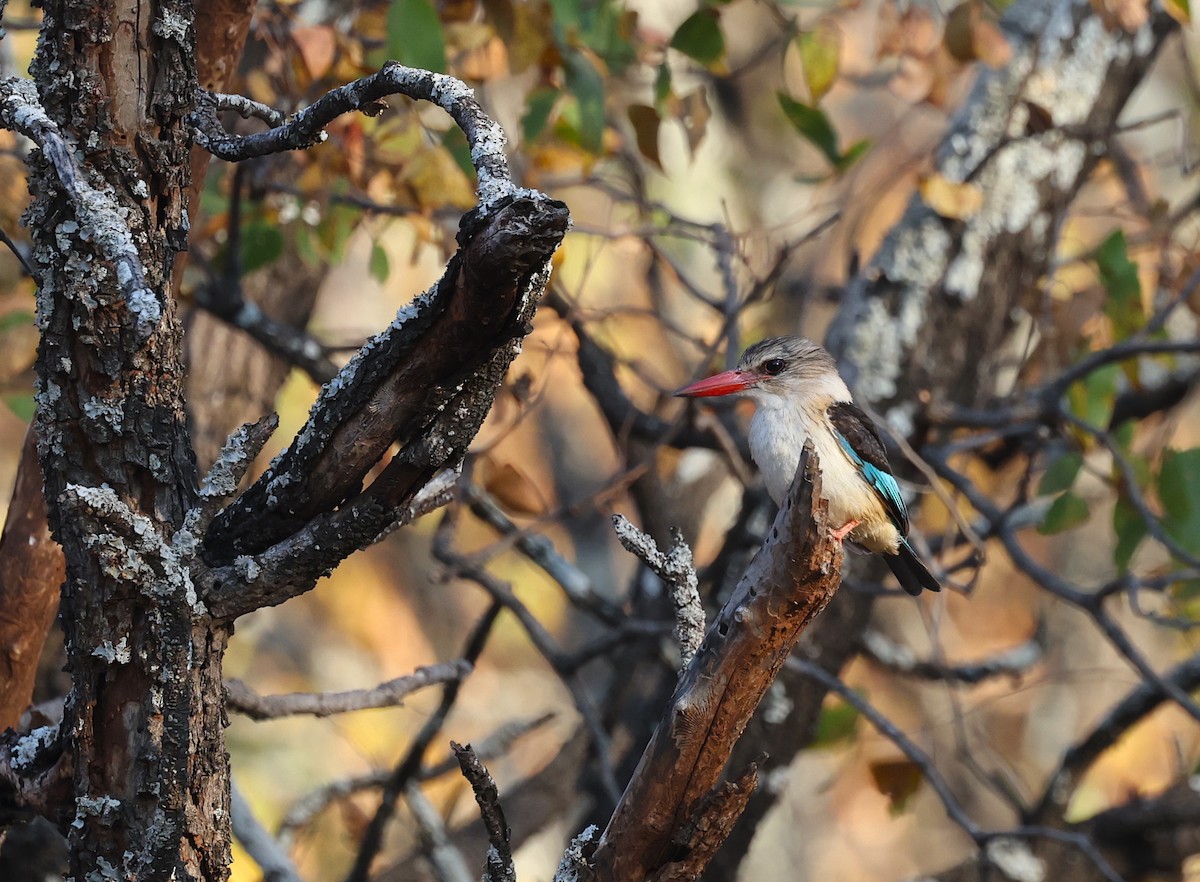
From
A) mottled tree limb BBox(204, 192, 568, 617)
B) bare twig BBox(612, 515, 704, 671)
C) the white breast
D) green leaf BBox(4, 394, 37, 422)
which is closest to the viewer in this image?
mottled tree limb BBox(204, 192, 568, 617)

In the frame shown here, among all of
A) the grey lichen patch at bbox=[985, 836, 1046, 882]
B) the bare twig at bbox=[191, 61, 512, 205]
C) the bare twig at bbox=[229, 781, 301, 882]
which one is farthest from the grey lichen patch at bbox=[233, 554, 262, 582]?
the grey lichen patch at bbox=[985, 836, 1046, 882]

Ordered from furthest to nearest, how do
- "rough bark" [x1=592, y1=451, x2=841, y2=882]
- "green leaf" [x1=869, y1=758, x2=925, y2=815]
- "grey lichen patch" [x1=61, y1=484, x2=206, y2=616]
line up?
"green leaf" [x1=869, y1=758, x2=925, y2=815] → "rough bark" [x1=592, y1=451, x2=841, y2=882] → "grey lichen patch" [x1=61, y1=484, x2=206, y2=616]

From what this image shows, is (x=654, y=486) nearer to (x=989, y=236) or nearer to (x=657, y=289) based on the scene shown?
(x=989, y=236)

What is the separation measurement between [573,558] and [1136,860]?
15.5 ft

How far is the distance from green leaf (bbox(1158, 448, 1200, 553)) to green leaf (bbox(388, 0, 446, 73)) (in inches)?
78.3

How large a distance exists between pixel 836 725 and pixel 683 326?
186 inches

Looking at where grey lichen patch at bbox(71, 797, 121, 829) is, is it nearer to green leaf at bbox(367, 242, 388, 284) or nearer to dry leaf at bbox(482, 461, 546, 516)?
dry leaf at bbox(482, 461, 546, 516)

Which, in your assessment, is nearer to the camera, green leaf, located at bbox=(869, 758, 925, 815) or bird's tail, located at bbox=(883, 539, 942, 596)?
bird's tail, located at bbox=(883, 539, 942, 596)

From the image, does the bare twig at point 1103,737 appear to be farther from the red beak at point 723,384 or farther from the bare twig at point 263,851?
the bare twig at point 263,851

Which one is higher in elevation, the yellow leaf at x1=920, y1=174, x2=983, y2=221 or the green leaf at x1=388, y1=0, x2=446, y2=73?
the yellow leaf at x1=920, y1=174, x2=983, y2=221

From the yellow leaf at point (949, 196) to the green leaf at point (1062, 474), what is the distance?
749 millimetres

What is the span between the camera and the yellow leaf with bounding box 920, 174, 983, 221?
3.59m

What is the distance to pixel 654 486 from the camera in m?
4.04

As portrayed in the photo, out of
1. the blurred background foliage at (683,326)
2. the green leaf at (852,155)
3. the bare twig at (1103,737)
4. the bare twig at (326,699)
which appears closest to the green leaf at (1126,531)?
the blurred background foliage at (683,326)
